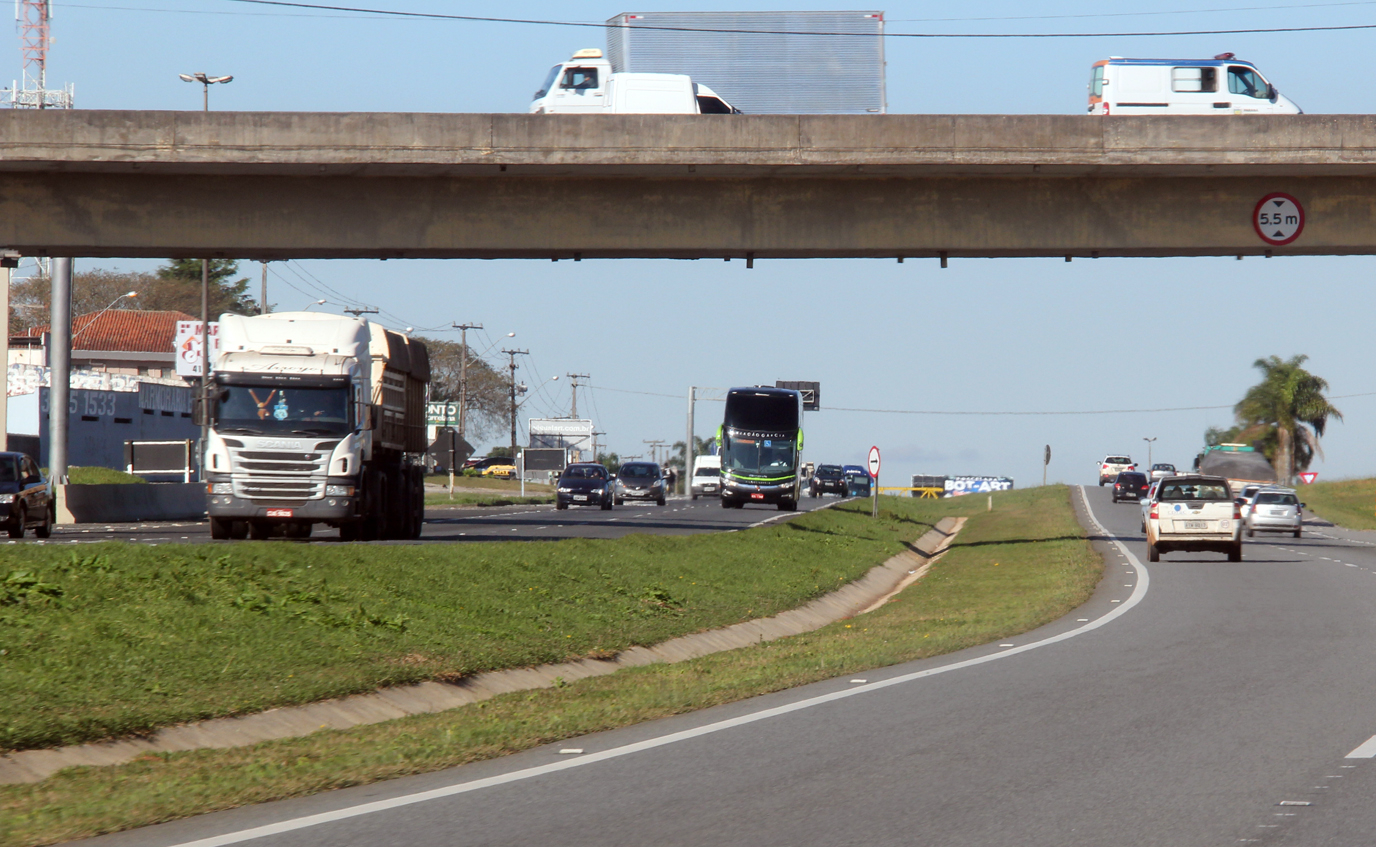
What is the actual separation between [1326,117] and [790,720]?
71.9 ft

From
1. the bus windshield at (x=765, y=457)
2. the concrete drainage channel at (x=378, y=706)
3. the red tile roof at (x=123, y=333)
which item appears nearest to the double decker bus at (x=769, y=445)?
the bus windshield at (x=765, y=457)

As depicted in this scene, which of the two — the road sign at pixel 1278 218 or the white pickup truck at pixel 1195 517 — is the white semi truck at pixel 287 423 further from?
the road sign at pixel 1278 218

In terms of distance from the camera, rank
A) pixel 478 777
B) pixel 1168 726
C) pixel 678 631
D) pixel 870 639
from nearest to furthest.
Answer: pixel 478 777, pixel 1168 726, pixel 870 639, pixel 678 631

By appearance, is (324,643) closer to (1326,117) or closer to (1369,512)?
(1326,117)

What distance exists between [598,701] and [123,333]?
100645 millimetres

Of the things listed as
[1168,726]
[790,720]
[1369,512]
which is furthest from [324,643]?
[1369,512]

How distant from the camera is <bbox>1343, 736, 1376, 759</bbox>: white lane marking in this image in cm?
909

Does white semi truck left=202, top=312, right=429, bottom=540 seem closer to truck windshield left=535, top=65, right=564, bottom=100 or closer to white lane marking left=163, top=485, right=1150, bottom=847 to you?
truck windshield left=535, top=65, right=564, bottom=100

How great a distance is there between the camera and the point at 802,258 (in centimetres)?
2952

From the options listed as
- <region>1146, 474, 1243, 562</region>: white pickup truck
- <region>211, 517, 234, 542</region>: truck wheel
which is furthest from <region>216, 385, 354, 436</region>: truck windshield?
<region>1146, 474, 1243, 562</region>: white pickup truck

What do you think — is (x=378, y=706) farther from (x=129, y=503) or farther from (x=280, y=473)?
(x=129, y=503)

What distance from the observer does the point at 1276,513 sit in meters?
47.2

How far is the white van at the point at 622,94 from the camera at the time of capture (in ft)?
94.4

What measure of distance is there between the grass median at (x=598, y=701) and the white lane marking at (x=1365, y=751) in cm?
459
